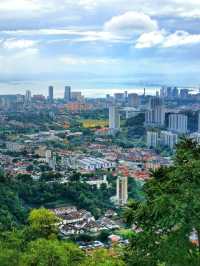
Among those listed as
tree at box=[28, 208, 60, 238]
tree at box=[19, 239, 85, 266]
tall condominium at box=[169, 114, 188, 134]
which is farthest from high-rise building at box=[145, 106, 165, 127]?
tree at box=[19, 239, 85, 266]

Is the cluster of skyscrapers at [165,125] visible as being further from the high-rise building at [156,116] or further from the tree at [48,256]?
the tree at [48,256]

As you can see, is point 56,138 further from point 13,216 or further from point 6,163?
point 13,216

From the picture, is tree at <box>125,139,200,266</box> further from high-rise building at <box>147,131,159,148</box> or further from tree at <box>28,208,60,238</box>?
high-rise building at <box>147,131,159,148</box>

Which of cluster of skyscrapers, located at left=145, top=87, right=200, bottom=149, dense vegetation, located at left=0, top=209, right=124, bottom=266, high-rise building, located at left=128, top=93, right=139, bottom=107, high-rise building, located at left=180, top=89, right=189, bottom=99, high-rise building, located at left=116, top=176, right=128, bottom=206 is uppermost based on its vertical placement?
high-rise building, located at left=180, top=89, right=189, bottom=99

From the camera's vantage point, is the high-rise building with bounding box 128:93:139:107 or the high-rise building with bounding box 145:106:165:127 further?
the high-rise building with bounding box 128:93:139:107

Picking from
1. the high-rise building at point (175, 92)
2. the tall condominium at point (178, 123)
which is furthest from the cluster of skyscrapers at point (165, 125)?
the high-rise building at point (175, 92)

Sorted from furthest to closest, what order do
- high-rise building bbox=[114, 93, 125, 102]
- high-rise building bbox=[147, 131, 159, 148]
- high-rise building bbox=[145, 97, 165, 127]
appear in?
1. high-rise building bbox=[114, 93, 125, 102]
2. high-rise building bbox=[145, 97, 165, 127]
3. high-rise building bbox=[147, 131, 159, 148]

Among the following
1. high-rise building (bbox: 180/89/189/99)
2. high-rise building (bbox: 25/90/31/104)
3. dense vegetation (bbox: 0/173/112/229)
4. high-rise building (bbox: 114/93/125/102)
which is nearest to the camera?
dense vegetation (bbox: 0/173/112/229)
